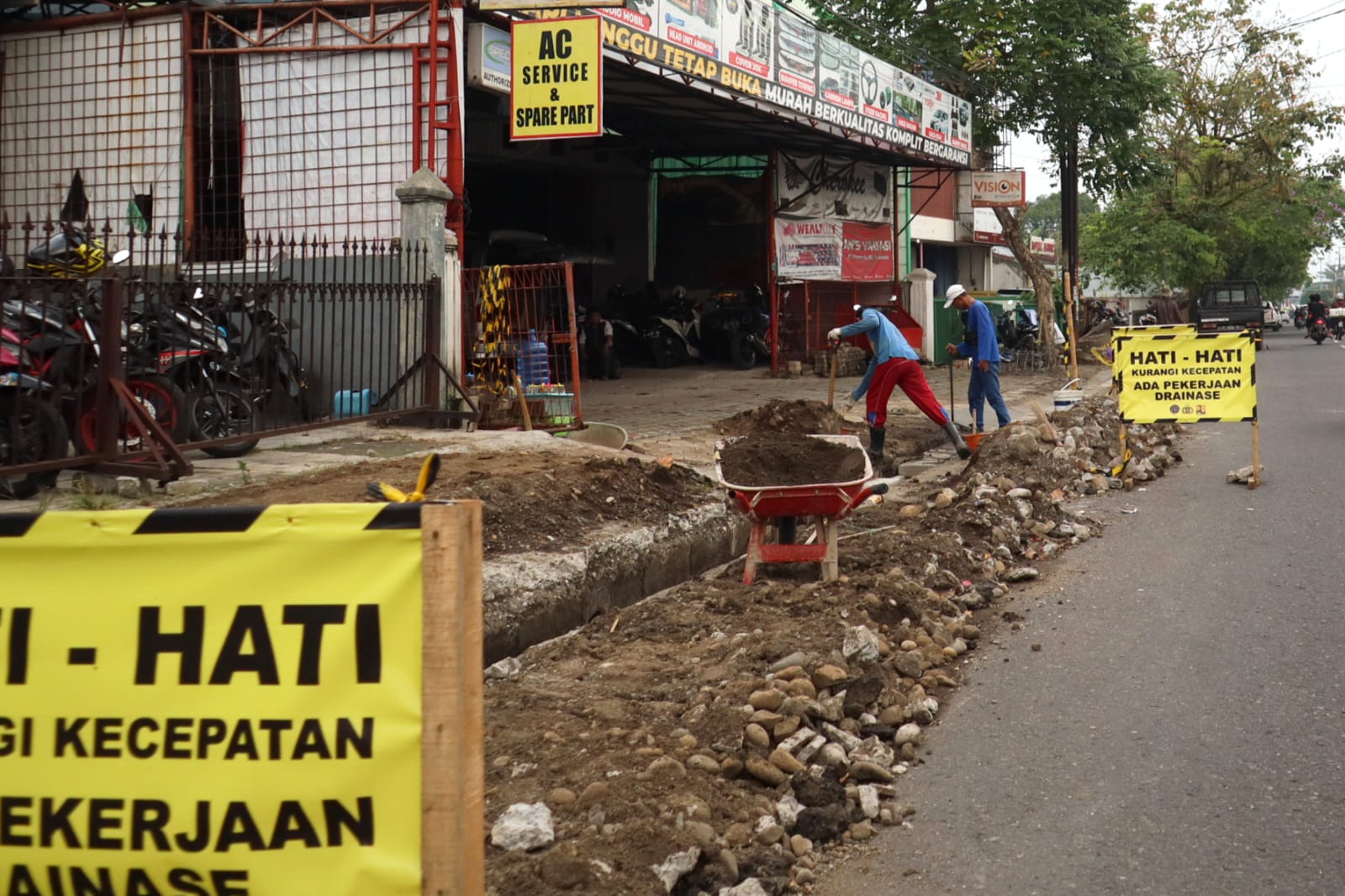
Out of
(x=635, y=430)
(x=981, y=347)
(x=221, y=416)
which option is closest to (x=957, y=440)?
(x=981, y=347)

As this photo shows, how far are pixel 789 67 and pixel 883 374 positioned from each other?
7.77m

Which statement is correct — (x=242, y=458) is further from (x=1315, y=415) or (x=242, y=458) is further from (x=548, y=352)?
(x=1315, y=415)

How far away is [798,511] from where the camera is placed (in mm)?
7875

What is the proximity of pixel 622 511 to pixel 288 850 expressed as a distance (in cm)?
631

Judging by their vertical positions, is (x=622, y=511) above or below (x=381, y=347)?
below

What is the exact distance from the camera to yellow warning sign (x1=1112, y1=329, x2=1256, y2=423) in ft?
39.5

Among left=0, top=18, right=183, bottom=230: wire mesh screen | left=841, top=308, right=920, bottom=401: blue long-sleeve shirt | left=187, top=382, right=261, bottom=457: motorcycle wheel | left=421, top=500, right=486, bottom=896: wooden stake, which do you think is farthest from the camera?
left=0, top=18, right=183, bottom=230: wire mesh screen

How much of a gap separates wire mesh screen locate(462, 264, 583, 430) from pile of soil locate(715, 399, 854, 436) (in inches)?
85.3

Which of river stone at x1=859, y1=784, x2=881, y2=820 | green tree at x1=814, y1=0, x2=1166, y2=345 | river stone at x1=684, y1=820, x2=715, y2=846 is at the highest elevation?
green tree at x1=814, y1=0, x2=1166, y2=345

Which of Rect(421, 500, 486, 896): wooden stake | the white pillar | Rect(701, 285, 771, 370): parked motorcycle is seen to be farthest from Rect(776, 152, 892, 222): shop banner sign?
Rect(421, 500, 486, 896): wooden stake

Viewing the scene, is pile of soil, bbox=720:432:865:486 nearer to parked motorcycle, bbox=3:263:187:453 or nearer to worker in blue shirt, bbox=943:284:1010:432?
parked motorcycle, bbox=3:263:187:453

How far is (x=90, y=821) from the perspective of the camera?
2.79 metres

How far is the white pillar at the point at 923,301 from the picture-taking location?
2925 cm

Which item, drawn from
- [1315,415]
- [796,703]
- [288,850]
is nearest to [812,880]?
[796,703]
